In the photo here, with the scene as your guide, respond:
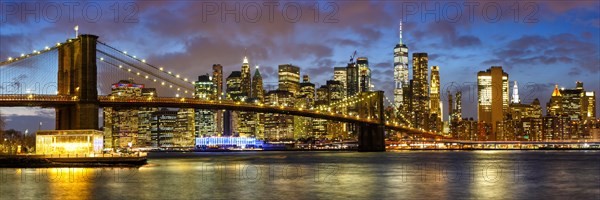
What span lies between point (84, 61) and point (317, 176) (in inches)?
1138

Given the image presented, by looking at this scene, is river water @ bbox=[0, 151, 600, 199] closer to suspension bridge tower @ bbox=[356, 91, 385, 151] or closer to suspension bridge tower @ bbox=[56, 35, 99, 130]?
suspension bridge tower @ bbox=[56, 35, 99, 130]

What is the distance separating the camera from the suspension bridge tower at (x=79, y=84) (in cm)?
6950

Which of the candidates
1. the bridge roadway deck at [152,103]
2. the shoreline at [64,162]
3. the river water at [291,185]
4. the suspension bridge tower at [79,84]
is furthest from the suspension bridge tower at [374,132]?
the river water at [291,185]

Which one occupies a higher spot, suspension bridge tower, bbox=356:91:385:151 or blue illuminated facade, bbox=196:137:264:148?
suspension bridge tower, bbox=356:91:385:151

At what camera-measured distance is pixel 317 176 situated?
5153 cm

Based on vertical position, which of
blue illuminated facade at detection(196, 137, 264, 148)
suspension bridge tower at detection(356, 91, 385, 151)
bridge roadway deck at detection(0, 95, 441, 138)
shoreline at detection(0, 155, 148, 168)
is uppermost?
bridge roadway deck at detection(0, 95, 441, 138)

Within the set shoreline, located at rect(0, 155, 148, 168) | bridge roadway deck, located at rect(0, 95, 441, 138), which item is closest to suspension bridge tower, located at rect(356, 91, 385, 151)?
bridge roadway deck, located at rect(0, 95, 441, 138)

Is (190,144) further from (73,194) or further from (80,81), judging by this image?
(73,194)

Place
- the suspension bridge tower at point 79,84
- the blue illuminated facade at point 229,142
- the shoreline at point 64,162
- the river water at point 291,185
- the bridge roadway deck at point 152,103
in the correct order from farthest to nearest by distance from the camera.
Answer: the blue illuminated facade at point 229,142 < the suspension bridge tower at point 79,84 < the bridge roadway deck at point 152,103 < the shoreline at point 64,162 < the river water at point 291,185

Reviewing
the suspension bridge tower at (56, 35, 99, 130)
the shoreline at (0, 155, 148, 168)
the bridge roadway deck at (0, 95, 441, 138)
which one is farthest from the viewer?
the suspension bridge tower at (56, 35, 99, 130)

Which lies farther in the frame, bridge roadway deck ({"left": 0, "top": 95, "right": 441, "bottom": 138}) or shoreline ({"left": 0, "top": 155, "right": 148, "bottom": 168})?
bridge roadway deck ({"left": 0, "top": 95, "right": 441, "bottom": 138})

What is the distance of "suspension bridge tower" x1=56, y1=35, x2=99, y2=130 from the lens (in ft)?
228

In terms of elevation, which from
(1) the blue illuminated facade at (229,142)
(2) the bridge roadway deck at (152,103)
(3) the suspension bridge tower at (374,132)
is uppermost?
(2) the bridge roadway deck at (152,103)

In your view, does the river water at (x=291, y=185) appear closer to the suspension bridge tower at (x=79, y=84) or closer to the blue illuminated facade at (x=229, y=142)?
the suspension bridge tower at (x=79, y=84)
